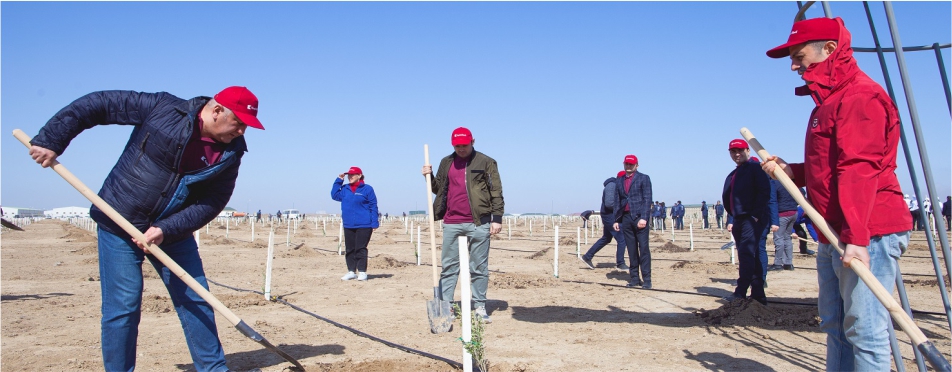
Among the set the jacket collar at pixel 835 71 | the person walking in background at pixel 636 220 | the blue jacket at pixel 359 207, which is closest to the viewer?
the jacket collar at pixel 835 71

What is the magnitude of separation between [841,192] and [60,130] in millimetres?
3630

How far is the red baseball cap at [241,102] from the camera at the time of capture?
3.55 metres

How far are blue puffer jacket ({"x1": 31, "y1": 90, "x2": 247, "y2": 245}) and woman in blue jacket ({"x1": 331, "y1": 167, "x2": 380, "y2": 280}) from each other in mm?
6273

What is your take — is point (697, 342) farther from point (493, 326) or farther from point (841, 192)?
point (841, 192)

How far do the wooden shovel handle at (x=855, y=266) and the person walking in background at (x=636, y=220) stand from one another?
5.45 meters

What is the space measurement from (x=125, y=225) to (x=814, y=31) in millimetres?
3353

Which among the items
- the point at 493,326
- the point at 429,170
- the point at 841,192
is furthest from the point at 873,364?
the point at 429,170

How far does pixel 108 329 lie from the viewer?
11.6ft

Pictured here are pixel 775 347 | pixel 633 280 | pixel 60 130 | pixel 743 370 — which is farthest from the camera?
pixel 633 280

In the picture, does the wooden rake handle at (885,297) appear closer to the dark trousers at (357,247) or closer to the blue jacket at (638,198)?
the blue jacket at (638,198)

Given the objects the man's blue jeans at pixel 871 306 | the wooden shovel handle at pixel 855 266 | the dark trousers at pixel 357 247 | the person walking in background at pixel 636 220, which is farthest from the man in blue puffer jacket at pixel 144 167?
the dark trousers at pixel 357 247

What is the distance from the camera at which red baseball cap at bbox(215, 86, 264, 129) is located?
355 centimetres

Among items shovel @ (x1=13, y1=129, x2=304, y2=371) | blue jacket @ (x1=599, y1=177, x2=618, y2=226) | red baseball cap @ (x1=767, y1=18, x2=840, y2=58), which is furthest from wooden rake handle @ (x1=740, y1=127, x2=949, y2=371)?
blue jacket @ (x1=599, y1=177, x2=618, y2=226)

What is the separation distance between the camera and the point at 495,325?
237 inches
